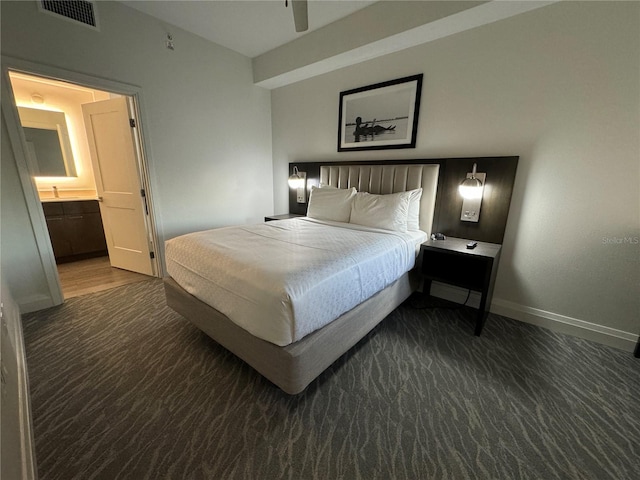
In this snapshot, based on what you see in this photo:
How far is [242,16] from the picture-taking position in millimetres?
2621

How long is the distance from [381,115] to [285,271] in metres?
2.37

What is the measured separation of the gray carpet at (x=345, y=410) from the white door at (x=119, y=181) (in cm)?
125

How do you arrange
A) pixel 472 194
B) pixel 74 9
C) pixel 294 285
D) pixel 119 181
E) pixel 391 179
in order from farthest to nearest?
pixel 119 181
pixel 391 179
pixel 472 194
pixel 74 9
pixel 294 285

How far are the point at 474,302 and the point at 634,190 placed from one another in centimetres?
143

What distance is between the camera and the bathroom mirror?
356 centimetres

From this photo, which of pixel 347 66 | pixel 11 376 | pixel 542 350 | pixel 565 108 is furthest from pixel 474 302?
pixel 11 376

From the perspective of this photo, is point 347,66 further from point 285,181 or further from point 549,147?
point 549,147

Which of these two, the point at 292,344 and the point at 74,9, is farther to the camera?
the point at 74,9

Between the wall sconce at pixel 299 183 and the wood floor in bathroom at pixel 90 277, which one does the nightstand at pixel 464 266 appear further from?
the wood floor in bathroom at pixel 90 277

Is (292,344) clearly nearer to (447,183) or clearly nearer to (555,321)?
(447,183)

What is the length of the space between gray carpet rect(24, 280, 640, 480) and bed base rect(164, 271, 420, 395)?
0.21 m

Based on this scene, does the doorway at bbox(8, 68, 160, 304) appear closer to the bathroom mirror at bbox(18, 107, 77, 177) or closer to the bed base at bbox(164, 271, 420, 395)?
the bathroom mirror at bbox(18, 107, 77, 177)

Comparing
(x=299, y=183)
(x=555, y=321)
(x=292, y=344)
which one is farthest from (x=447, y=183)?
(x=292, y=344)

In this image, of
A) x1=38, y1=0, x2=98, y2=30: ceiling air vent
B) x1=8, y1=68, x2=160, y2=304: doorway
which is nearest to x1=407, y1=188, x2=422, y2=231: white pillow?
x1=8, y1=68, x2=160, y2=304: doorway
